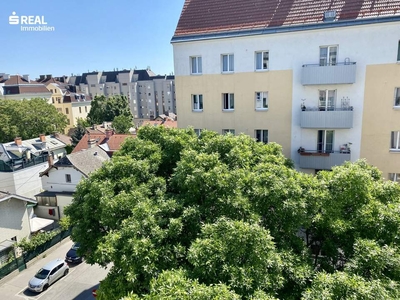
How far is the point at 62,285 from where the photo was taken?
19.3m

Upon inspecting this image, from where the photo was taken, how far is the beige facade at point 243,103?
17.3m

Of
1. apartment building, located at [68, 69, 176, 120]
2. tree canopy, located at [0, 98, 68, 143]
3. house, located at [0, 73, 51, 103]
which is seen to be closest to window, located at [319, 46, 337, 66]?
tree canopy, located at [0, 98, 68, 143]

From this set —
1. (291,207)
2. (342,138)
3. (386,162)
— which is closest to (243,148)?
(291,207)

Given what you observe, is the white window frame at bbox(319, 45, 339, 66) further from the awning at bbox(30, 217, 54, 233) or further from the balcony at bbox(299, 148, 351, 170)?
the awning at bbox(30, 217, 54, 233)

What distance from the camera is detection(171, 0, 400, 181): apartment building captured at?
15.4 m

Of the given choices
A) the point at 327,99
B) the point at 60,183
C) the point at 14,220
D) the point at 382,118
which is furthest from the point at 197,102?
the point at 60,183

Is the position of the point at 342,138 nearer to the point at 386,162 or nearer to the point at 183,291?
the point at 386,162

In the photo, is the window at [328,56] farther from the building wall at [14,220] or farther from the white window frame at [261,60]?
the building wall at [14,220]

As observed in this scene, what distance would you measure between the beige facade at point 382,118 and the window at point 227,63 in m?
7.43

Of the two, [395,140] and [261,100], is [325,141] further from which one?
[261,100]

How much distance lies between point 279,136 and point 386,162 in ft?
19.4

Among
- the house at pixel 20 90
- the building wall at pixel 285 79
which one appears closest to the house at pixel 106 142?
the building wall at pixel 285 79

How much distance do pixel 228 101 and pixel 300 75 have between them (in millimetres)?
4499

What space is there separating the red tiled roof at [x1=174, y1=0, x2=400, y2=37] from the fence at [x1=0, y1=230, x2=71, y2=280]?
61.9 feet
